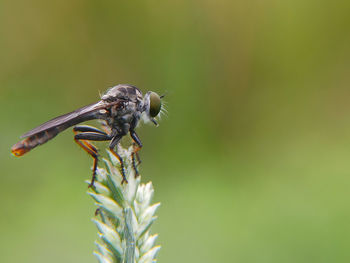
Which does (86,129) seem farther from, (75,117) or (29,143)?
(29,143)

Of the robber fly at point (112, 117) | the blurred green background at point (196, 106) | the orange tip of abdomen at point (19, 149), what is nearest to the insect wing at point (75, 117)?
the robber fly at point (112, 117)

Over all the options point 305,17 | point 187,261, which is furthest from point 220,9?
point 187,261

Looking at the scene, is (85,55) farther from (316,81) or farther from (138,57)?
(316,81)

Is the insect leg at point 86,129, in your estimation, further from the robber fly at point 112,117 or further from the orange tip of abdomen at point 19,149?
the orange tip of abdomen at point 19,149

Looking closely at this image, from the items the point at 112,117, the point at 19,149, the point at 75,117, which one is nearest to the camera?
the point at 19,149

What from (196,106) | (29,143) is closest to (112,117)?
(29,143)

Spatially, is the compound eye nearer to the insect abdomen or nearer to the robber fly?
the robber fly

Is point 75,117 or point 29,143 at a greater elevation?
point 75,117
